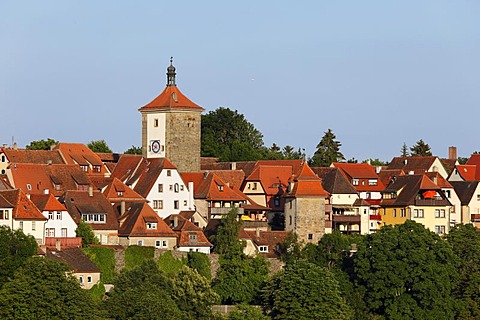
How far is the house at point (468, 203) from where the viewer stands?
106m

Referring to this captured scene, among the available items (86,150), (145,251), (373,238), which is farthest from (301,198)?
(86,150)

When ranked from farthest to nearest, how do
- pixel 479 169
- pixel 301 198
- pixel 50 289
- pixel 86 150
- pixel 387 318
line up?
pixel 479 169 → pixel 86 150 → pixel 301 198 → pixel 387 318 → pixel 50 289

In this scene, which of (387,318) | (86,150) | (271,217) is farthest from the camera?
(86,150)

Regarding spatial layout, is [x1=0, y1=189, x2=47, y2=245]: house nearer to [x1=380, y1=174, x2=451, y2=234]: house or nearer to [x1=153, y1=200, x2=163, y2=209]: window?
[x1=153, y1=200, x2=163, y2=209]: window

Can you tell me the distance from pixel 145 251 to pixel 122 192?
A: 8.58 meters

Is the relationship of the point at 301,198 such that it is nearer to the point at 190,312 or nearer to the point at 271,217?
the point at 271,217

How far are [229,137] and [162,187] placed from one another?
30656 mm

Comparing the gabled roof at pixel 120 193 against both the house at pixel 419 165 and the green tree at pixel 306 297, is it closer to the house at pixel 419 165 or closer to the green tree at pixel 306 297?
the green tree at pixel 306 297

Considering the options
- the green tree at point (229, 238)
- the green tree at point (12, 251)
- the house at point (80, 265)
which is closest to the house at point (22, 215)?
the house at point (80, 265)

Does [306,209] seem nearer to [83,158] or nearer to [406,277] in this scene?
[406,277]

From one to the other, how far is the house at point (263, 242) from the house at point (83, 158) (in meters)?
13.7

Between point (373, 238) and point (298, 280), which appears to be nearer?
point (298, 280)

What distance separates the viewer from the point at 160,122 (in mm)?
102500

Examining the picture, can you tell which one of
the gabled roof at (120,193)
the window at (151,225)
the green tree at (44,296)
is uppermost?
the gabled roof at (120,193)
